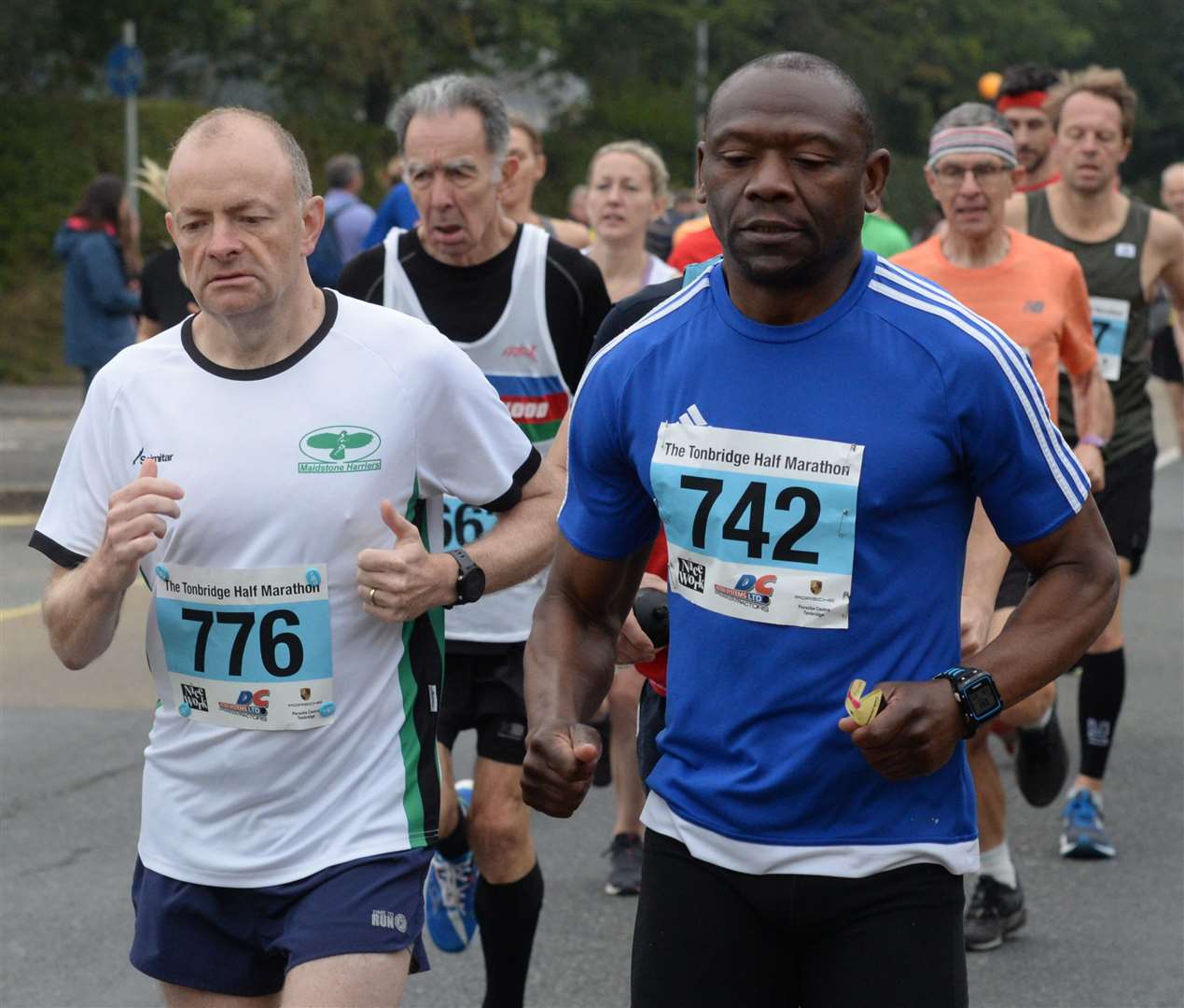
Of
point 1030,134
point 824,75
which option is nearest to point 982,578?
point 824,75

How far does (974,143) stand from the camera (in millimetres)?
5871

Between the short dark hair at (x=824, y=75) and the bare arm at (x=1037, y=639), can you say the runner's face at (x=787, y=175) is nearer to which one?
the short dark hair at (x=824, y=75)

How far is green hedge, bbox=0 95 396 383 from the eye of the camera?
2622 centimetres

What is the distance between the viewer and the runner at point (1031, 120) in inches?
333

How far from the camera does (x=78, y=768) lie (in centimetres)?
784

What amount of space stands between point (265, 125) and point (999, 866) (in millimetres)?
Result: 3274

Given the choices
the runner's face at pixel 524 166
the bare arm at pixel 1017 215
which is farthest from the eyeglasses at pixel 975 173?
the runner's face at pixel 524 166

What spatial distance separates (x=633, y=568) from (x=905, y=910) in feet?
2.36

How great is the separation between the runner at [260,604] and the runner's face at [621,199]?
13.2ft

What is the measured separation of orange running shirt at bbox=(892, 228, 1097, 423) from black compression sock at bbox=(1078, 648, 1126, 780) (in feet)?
4.67

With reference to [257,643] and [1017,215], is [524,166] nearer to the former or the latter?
[1017,215]

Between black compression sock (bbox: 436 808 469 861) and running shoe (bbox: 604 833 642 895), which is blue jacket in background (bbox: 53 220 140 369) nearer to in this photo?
running shoe (bbox: 604 833 642 895)

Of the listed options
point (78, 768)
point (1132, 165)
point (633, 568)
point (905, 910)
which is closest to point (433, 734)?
point (633, 568)

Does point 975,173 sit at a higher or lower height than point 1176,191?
higher
